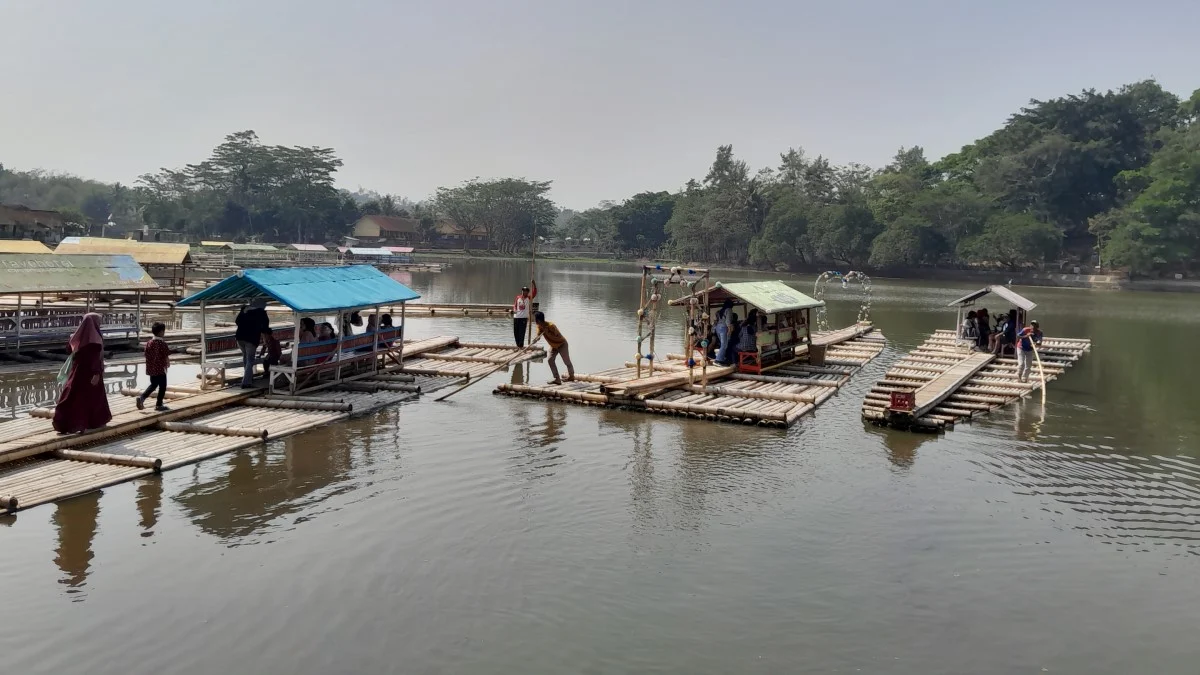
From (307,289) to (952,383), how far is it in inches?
547

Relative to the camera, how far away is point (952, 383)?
19.4m

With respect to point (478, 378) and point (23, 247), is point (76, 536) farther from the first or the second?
point (23, 247)

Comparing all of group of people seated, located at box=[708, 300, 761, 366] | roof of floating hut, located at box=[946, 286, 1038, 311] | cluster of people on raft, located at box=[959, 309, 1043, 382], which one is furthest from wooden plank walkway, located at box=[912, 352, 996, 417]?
group of people seated, located at box=[708, 300, 761, 366]

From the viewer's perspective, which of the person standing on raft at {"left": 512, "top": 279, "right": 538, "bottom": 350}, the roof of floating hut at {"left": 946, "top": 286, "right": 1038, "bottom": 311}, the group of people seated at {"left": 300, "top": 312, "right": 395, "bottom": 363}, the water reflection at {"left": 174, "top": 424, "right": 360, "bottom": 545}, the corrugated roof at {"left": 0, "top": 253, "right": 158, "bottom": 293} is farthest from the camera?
the person standing on raft at {"left": 512, "top": 279, "right": 538, "bottom": 350}

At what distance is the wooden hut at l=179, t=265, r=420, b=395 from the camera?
51.4ft

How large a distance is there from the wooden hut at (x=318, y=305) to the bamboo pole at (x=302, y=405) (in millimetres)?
686

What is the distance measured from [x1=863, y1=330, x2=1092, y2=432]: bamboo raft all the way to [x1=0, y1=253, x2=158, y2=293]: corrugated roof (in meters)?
18.8

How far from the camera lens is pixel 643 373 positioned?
1997cm

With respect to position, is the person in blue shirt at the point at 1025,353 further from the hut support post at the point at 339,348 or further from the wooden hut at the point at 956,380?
the hut support post at the point at 339,348

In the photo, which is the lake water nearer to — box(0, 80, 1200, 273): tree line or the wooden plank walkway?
the wooden plank walkway

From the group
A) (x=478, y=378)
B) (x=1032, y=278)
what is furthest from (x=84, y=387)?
(x=1032, y=278)

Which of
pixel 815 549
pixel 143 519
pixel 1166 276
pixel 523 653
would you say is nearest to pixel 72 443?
pixel 143 519

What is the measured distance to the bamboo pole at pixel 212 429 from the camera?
43.2 feet

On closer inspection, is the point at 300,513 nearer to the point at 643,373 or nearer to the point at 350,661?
the point at 350,661
